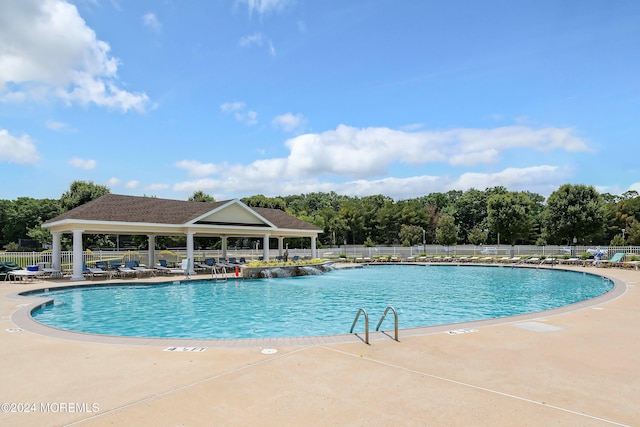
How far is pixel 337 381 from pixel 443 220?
176ft

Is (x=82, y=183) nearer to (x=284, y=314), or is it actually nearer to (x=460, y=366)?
(x=284, y=314)

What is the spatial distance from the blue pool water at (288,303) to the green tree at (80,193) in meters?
31.4

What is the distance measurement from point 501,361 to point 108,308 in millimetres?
14065


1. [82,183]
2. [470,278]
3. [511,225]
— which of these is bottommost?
[470,278]

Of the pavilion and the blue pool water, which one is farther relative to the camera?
the pavilion

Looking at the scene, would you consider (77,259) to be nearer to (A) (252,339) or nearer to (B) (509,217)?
(A) (252,339)

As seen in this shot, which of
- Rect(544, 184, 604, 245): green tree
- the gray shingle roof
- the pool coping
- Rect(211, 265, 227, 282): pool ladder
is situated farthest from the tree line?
the pool coping

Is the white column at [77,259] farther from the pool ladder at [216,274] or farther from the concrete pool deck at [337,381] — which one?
the concrete pool deck at [337,381]

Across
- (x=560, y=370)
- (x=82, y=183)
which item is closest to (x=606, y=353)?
(x=560, y=370)

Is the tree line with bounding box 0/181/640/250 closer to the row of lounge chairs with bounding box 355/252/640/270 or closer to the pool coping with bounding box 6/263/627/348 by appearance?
the row of lounge chairs with bounding box 355/252/640/270

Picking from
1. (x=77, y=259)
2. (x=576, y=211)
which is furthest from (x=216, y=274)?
(x=576, y=211)

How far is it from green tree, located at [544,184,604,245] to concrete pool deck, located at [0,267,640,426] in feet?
142

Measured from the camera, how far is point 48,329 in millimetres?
9273

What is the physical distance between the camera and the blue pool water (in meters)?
12.3
